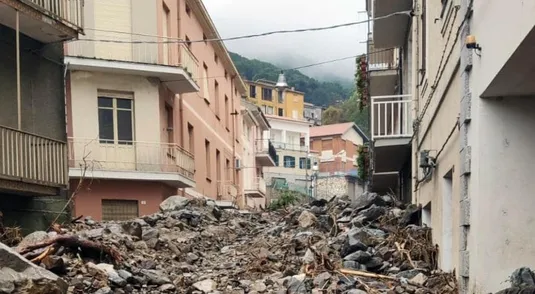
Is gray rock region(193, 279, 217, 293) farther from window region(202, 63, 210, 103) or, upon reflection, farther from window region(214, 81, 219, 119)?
window region(214, 81, 219, 119)

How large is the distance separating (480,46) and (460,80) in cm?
77

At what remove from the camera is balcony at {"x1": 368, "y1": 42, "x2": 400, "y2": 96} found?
18.3 m

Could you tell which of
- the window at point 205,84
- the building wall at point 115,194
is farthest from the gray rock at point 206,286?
the window at point 205,84

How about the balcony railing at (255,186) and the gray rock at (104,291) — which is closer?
the gray rock at (104,291)

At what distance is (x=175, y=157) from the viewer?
19984 millimetres

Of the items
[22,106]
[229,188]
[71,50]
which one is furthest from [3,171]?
[229,188]

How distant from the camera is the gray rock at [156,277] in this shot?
29.8 feet

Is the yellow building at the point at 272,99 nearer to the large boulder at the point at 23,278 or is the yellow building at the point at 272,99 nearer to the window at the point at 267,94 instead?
the window at the point at 267,94

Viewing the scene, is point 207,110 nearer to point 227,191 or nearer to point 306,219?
point 227,191

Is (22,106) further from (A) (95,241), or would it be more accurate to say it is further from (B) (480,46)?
(B) (480,46)

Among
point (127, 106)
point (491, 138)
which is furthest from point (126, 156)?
point (491, 138)

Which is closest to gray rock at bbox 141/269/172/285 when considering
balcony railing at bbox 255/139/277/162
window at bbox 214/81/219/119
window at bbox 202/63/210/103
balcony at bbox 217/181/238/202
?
window at bbox 202/63/210/103

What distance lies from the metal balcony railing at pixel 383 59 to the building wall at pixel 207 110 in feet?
23.2

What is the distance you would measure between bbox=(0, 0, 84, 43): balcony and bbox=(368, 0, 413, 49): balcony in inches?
283
